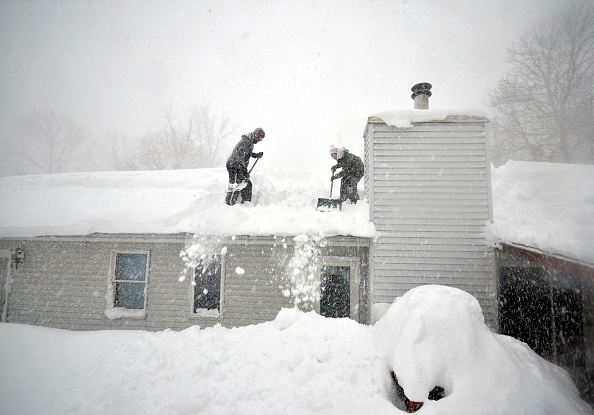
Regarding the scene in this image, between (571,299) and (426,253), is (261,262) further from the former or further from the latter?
(571,299)

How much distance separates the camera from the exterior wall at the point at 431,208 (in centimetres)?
614

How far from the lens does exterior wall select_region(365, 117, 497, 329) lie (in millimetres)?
6145

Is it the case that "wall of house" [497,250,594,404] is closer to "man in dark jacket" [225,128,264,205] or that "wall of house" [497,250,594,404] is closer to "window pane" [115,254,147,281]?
"man in dark jacket" [225,128,264,205]

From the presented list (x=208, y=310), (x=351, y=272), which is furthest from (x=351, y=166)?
(x=208, y=310)

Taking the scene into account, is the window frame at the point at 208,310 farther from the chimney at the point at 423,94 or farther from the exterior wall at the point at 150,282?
the chimney at the point at 423,94

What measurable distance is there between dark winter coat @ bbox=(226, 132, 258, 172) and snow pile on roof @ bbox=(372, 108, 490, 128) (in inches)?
130

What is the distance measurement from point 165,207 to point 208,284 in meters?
2.22

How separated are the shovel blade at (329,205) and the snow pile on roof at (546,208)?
3.35 metres

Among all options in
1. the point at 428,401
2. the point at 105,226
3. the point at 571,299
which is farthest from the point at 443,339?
the point at 105,226

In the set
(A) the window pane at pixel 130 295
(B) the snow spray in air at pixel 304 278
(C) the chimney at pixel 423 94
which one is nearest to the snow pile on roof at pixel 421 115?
(C) the chimney at pixel 423 94

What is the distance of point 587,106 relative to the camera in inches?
524

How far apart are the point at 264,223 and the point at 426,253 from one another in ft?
12.1

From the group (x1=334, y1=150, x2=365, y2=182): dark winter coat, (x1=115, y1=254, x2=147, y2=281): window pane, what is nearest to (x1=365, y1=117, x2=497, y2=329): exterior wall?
(x1=334, y1=150, x2=365, y2=182): dark winter coat

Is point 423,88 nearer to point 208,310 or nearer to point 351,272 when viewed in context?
point 351,272
